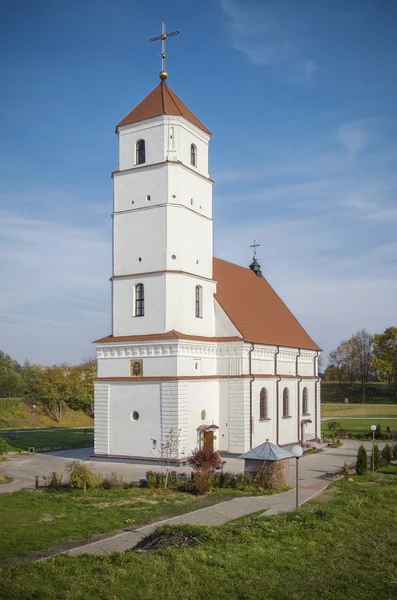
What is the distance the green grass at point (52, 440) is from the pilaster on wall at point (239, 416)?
10.2 metres

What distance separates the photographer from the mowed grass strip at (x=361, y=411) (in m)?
62.8

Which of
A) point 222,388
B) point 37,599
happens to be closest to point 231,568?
point 37,599

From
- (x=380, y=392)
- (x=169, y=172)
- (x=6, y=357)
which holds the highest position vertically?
(x=169, y=172)

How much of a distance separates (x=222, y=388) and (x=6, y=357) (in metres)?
51.7

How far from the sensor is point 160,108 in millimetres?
29781

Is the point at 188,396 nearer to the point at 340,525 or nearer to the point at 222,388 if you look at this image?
the point at 222,388

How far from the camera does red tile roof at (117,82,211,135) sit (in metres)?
29.7

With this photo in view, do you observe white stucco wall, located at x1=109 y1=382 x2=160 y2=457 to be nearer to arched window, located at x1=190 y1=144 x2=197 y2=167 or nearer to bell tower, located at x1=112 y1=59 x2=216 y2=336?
bell tower, located at x1=112 y1=59 x2=216 y2=336

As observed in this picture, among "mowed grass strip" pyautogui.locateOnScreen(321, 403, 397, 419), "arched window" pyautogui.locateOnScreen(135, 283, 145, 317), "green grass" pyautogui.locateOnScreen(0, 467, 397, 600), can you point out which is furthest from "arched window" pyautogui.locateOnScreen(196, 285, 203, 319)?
"mowed grass strip" pyautogui.locateOnScreen(321, 403, 397, 419)

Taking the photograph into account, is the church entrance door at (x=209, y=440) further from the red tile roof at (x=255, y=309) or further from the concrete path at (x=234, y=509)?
the red tile roof at (x=255, y=309)

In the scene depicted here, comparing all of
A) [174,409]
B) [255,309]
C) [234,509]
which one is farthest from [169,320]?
[234,509]

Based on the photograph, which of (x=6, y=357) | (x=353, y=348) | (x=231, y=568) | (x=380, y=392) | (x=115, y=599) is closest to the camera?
(x=115, y=599)

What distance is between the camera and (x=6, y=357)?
75.6 meters

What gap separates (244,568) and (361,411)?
58.9 m
